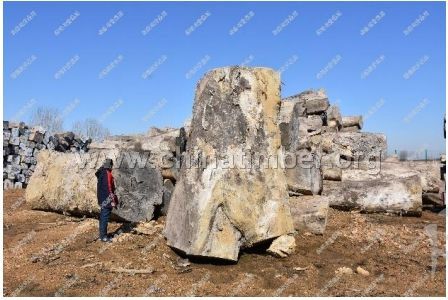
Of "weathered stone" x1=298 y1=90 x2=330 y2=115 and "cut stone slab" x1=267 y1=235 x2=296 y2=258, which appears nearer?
"cut stone slab" x1=267 y1=235 x2=296 y2=258

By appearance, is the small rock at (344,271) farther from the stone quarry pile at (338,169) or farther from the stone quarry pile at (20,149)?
the stone quarry pile at (20,149)

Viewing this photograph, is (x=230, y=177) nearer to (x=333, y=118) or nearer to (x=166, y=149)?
(x=166, y=149)

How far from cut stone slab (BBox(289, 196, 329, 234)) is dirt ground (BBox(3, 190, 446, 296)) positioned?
0.14m

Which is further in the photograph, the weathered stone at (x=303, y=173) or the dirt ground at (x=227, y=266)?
the weathered stone at (x=303, y=173)

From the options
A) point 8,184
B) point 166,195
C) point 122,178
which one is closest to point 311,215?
point 166,195

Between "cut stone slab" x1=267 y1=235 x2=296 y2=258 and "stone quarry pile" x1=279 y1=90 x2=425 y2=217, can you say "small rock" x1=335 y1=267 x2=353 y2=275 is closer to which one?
"cut stone slab" x1=267 y1=235 x2=296 y2=258

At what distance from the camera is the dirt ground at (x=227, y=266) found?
5.29 m

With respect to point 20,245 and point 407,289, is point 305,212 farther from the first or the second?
point 20,245

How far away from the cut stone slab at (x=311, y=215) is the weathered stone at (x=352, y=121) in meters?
6.72

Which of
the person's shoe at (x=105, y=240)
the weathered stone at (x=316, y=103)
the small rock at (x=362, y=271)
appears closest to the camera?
the small rock at (x=362, y=271)

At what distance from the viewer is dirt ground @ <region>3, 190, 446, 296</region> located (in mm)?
5293

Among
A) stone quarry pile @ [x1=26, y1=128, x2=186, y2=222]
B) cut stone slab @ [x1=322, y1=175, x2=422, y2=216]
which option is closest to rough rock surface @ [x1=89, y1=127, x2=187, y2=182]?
stone quarry pile @ [x1=26, y1=128, x2=186, y2=222]

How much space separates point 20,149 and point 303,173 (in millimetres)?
11461

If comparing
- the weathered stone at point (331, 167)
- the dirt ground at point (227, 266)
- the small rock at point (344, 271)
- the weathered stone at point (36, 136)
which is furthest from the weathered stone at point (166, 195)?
the weathered stone at point (36, 136)
